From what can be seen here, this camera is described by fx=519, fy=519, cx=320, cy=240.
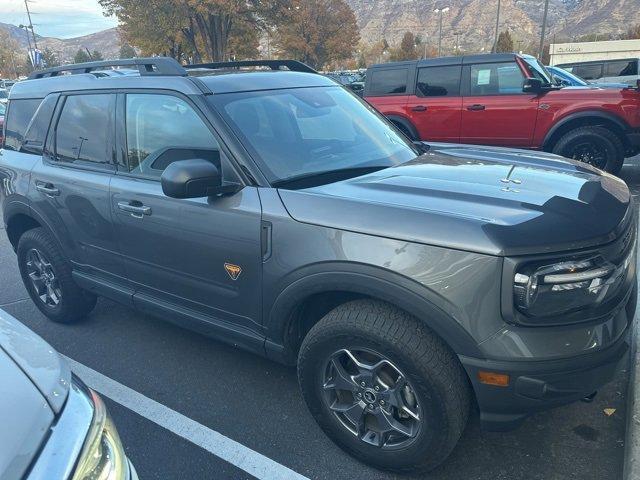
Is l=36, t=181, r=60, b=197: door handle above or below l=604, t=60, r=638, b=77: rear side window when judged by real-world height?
above

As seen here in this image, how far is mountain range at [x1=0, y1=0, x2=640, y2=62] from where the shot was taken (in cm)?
9719

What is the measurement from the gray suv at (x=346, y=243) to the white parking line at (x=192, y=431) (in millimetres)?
336

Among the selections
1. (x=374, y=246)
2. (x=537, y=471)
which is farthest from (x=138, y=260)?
(x=537, y=471)

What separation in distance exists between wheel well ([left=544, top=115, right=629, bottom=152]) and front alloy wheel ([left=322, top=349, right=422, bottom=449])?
6402 mm

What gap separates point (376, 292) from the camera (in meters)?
2.16

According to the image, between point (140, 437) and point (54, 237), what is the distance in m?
1.81

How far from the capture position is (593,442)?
2.54 metres

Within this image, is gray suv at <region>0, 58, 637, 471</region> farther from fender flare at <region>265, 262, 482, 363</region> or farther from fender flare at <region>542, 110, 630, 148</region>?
fender flare at <region>542, 110, 630, 148</region>

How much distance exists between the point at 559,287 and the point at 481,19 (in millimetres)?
128057

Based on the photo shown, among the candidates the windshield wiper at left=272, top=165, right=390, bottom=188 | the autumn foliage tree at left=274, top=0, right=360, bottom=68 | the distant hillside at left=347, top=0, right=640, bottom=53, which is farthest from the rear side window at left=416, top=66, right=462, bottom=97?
the distant hillside at left=347, top=0, right=640, bottom=53

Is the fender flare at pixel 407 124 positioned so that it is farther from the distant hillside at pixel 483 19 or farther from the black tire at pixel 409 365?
the distant hillside at pixel 483 19

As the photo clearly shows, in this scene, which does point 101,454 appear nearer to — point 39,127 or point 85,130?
point 85,130

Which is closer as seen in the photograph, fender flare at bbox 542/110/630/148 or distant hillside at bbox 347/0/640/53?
fender flare at bbox 542/110/630/148

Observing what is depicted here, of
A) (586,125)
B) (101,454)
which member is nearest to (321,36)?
(586,125)
